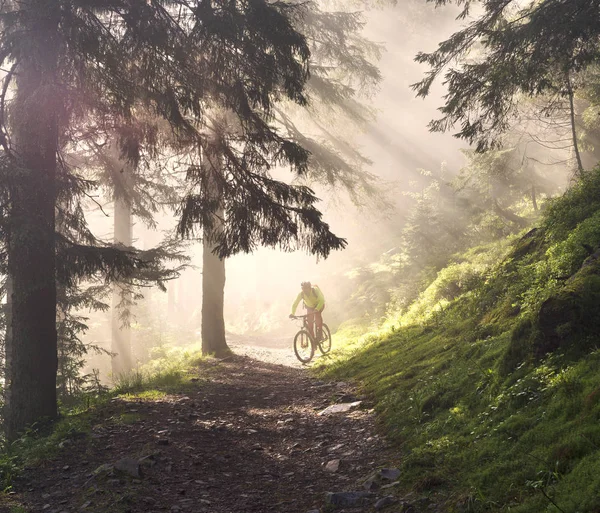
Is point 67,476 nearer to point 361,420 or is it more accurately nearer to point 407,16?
point 361,420

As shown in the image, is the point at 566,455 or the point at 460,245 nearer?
the point at 566,455

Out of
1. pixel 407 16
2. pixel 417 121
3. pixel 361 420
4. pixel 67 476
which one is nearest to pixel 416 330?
pixel 361 420

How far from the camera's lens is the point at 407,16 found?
1227 inches

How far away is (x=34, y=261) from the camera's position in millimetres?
7523

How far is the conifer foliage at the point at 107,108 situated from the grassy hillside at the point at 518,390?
270 centimetres

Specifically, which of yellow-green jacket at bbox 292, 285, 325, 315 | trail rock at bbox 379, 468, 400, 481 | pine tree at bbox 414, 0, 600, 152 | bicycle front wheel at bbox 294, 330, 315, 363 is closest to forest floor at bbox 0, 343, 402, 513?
trail rock at bbox 379, 468, 400, 481

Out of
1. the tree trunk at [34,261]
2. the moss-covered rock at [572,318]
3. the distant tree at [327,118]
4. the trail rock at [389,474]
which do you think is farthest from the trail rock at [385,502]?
the distant tree at [327,118]

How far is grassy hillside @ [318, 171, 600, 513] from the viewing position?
140 inches

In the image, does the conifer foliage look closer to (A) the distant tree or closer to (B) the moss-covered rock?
(B) the moss-covered rock

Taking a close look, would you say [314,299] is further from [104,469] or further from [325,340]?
[104,469]

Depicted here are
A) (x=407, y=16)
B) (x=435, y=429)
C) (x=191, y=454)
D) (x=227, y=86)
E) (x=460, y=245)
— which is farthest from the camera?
(x=407, y=16)

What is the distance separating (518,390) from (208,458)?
348cm

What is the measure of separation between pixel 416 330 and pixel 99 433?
739cm

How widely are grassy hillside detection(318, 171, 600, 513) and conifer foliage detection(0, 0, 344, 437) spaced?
2.70 metres
